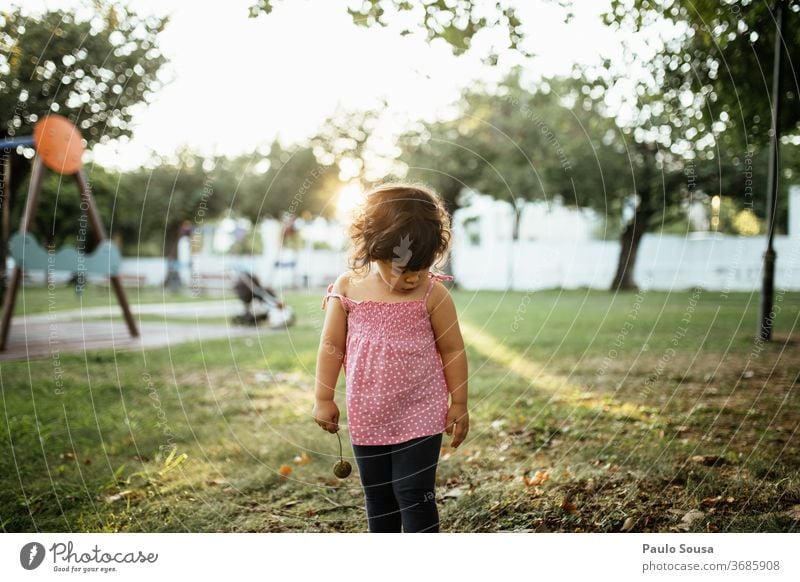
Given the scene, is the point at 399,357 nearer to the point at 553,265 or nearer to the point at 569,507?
the point at 569,507

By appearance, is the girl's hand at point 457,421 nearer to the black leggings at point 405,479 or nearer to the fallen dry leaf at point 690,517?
the black leggings at point 405,479

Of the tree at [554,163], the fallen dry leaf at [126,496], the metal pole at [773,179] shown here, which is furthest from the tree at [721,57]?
the tree at [554,163]

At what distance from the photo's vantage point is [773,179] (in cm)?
388

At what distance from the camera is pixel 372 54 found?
3295mm

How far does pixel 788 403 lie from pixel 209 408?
3.33 m

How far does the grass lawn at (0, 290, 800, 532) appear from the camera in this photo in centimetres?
260

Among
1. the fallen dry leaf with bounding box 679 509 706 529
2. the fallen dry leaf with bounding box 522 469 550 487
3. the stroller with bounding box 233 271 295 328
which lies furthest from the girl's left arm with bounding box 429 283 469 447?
the stroller with bounding box 233 271 295 328

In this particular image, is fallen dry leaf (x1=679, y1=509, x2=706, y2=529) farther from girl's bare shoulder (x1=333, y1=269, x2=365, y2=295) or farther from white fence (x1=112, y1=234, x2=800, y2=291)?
white fence (x1=112, y1=234, x2=800, y2=291)

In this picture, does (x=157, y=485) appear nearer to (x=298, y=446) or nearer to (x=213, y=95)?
(x=298, y=446)

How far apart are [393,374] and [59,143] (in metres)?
4.12

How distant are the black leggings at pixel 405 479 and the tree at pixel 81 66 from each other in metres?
2.36

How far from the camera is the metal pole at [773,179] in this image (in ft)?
11.3

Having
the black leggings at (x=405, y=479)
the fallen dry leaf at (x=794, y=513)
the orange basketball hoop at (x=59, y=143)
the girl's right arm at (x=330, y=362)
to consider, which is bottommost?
the fallen dry leaf at (x=794, y=513)
